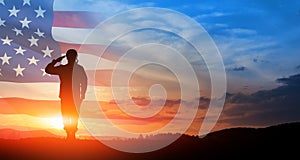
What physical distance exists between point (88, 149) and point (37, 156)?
2.30 metres

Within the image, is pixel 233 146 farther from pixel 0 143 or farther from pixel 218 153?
pixel 0 143

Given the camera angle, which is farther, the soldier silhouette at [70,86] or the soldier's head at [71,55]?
the soldier silhouette at [70,86]

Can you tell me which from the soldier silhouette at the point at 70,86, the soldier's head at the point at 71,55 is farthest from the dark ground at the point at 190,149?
the soldier's head at the point at 71,55

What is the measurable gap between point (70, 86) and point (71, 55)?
1.11 m

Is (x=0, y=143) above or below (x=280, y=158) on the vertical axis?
above

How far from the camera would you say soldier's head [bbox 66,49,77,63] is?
43.4 feet

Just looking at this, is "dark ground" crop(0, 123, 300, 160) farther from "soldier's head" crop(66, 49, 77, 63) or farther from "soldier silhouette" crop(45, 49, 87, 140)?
"soldier's head" crop(66, 49, 77, 63)

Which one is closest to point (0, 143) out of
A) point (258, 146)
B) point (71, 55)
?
point (71, 55)

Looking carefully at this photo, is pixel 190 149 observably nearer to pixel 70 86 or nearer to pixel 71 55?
pixel 70 86

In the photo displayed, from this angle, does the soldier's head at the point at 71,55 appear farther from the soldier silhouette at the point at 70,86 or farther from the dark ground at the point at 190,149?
the dark ground at the point at 190,149

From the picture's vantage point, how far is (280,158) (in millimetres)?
15594

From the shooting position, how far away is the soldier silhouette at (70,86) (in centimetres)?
1348

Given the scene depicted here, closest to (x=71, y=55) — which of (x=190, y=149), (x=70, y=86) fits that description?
(x=70, y=86)

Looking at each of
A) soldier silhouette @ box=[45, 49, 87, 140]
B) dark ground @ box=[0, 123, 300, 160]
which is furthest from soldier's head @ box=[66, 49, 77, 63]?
dark ground @ box=[0, 123, 300, 160]
